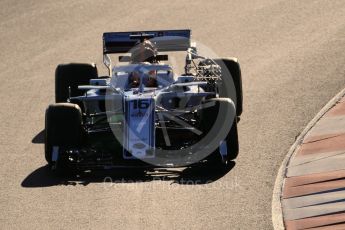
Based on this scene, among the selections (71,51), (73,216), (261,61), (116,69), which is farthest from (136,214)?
(71,51)

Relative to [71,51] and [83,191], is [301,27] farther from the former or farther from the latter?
[83,191]

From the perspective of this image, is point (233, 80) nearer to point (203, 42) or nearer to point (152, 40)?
point (152, 40)

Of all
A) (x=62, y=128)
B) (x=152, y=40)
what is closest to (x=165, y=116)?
(x=62, y=128)

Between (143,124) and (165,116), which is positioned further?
(165,116)

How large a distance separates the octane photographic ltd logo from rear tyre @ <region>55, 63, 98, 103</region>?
1341mm

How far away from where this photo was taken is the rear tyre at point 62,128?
17094mm

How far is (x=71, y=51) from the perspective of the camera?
2650 cm

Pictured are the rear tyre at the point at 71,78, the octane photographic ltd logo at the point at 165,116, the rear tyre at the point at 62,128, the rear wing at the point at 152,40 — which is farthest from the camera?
the rear wing at the point at 152,40

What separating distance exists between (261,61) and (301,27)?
3343 millimetres

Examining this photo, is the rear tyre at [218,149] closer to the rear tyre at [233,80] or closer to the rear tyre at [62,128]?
the rear tyre at [62,128]

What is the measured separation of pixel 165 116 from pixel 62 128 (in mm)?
1721

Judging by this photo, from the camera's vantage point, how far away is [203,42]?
26531 millimetres

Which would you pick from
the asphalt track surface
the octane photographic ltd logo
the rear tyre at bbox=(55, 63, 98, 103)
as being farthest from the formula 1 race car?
the rear tyre at bbox=(55, 63, 98, 103)

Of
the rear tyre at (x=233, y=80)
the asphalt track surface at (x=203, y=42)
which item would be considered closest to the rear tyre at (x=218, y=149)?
the asphalt track surface at (x=203, y=42)
